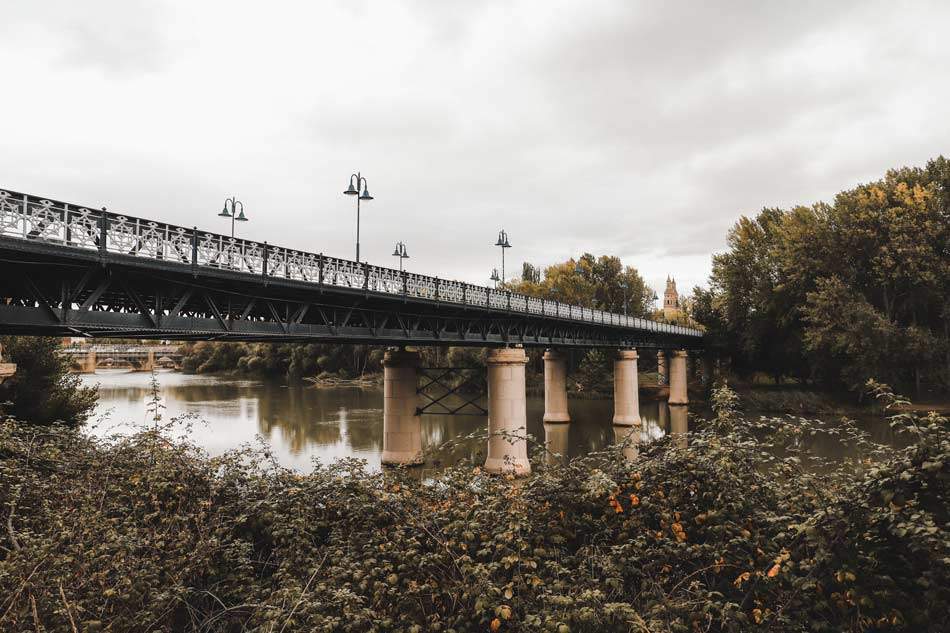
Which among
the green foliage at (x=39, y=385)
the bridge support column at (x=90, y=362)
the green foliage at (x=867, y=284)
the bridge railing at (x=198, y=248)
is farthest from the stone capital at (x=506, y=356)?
the bridge support column at (x=90, y=362)

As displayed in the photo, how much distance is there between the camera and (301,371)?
92188 mm

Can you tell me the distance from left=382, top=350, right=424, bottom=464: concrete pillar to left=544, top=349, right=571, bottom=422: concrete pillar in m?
18.8

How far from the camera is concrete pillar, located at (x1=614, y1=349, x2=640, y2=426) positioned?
43.4m

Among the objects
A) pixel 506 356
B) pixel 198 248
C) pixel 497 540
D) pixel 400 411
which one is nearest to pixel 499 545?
pixel 497 540

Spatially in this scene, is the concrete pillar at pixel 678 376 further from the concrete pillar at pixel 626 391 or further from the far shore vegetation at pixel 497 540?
the far shore vegetation at pixel 497 540

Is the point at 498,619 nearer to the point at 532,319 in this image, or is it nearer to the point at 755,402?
the point at 532,319

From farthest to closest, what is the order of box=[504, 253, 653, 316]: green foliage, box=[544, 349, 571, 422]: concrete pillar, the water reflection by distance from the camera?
box=[504, 253, 653, 316]: green foliage
box=[544, 349, 571, 422]: concrete pillar
the water reflection

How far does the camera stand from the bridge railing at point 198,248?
10.5m

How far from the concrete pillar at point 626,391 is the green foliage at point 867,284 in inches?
561

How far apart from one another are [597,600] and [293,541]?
14.4ft

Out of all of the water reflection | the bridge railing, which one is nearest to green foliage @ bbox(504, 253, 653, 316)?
the water reflection

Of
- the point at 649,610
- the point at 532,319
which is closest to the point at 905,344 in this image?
the point at 532,319

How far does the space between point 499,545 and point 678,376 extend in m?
56.0

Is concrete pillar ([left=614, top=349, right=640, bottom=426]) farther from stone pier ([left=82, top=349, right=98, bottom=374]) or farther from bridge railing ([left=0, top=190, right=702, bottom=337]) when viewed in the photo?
stone pier ([left=82, top=349, right=98, bottom=374])
